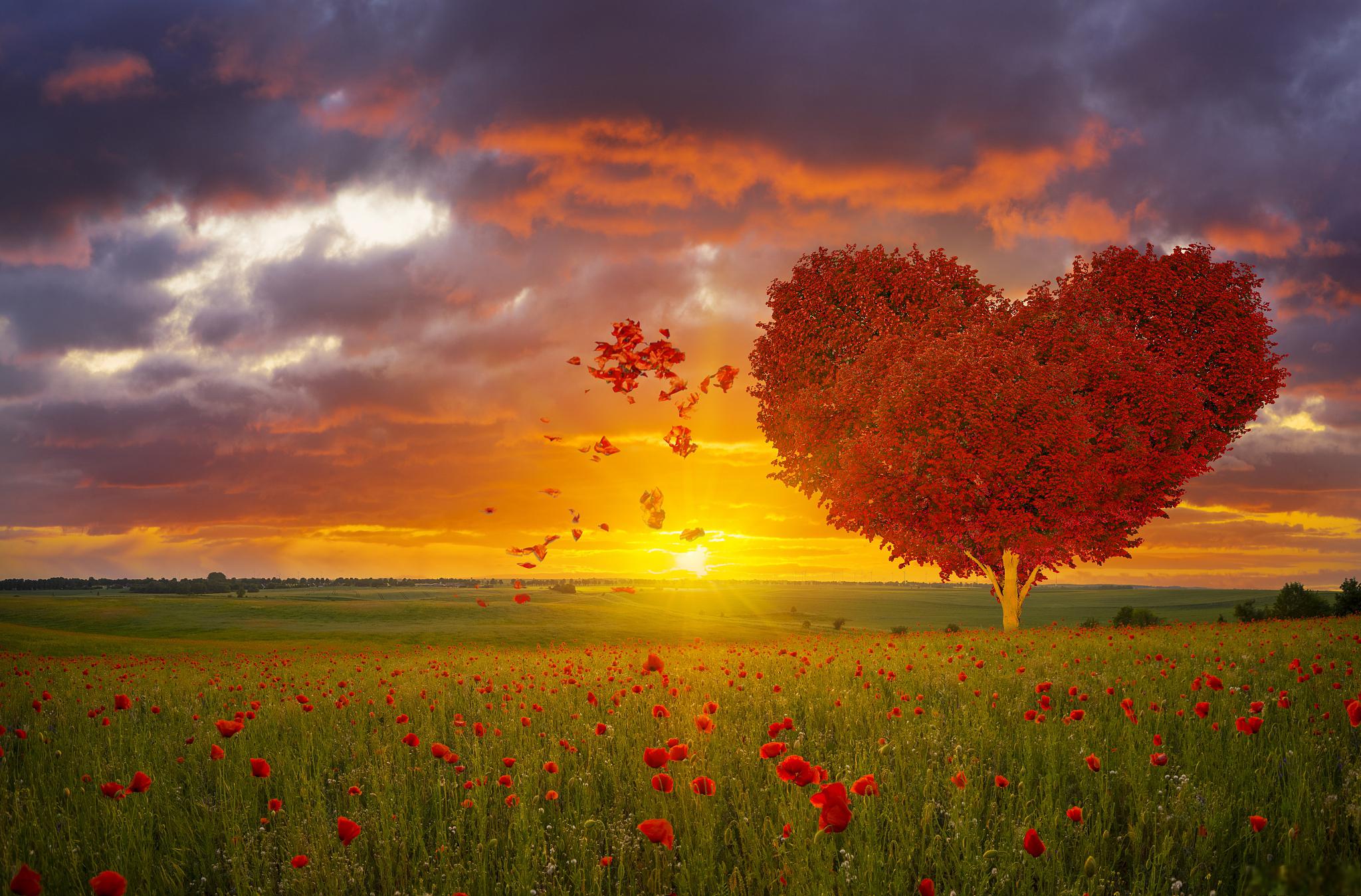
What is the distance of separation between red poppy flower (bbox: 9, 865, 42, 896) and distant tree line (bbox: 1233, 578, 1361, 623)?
40.9m

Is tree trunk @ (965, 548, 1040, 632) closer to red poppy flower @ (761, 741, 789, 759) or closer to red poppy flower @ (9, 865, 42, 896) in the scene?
red poppy flower @ (761, 741, 789, 759)

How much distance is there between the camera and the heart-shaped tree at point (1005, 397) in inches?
878

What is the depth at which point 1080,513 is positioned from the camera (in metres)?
24.1

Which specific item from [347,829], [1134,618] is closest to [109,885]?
[347,829]

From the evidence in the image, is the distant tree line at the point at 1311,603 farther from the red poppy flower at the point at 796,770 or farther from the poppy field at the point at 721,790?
the red poppy flower at the point at 796,770

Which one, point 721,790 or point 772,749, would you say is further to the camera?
point 721,790

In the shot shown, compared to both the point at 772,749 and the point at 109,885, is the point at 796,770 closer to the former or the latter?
the point at 772,749

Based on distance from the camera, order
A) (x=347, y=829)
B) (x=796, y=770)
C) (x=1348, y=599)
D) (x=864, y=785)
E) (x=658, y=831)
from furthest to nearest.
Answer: (x=1348, y=599) < (x=347, y=829) < (x=864, y=785) < (x=796, y=770) < (x=658, y=831)

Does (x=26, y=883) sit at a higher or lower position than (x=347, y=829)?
higher

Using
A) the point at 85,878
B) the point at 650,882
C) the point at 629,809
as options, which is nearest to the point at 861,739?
the point at 629,809

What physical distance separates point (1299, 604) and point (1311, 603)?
1.88 feet

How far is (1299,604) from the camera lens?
118ft

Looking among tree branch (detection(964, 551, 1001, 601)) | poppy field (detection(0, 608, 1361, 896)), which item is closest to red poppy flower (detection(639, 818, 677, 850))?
poppy field (detection(0, 608, 1361, 896))

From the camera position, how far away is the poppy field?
4.91 metres
